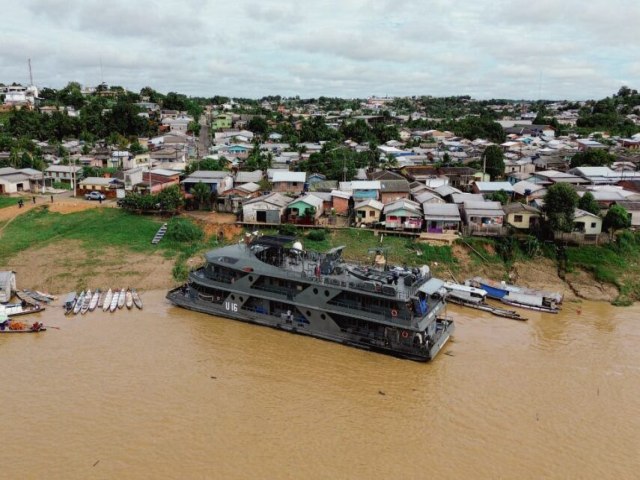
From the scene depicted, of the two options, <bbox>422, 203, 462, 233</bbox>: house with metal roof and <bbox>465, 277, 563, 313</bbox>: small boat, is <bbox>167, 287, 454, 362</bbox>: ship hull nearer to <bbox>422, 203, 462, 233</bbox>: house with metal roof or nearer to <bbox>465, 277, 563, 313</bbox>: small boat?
<bbox>465, 277, 563, 313</bbox>: small boat

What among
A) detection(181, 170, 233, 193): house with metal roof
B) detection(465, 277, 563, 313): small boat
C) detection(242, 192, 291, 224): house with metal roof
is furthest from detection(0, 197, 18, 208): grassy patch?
detection(465, 277, 563, 313): small boat

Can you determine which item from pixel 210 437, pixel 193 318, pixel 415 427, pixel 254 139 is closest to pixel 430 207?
pixel 193 318

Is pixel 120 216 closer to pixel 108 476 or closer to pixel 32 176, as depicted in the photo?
pixel 32 176

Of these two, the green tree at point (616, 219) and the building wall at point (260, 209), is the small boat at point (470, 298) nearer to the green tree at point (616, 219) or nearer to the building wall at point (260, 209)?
the green tree at point (616, 219)

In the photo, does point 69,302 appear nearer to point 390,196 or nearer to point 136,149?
point 390,196

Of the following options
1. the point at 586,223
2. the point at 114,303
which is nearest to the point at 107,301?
the point at 114,303

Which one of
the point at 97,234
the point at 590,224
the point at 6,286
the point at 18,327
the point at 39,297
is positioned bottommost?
the point at 18,327
